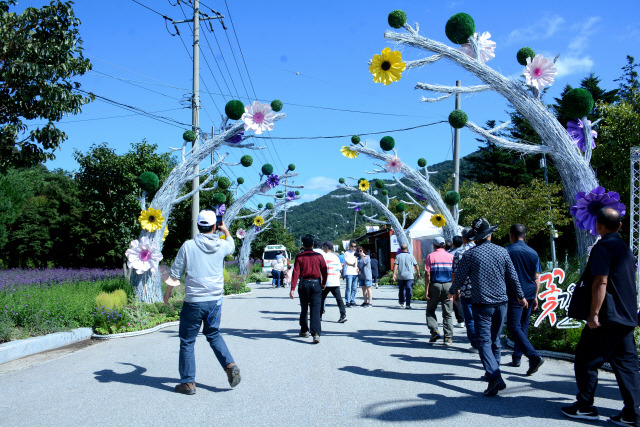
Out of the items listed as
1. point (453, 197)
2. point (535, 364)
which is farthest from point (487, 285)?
point (453, 197)

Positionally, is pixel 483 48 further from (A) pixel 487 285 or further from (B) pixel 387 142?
(B) pixel 387 142

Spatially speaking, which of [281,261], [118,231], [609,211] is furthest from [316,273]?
[281,261]

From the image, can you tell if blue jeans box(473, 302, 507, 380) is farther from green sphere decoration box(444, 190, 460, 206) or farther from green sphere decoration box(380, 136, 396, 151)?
green sphere decoration box(380, 136, 396, 151)

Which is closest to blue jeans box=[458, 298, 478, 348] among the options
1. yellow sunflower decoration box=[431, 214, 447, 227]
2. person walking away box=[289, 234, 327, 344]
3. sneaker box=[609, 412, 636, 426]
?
person walking away box=[289, 234, 327, 344]

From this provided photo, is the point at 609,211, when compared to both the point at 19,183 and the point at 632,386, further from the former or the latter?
the point at 19,183

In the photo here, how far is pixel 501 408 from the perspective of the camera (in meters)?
4.59

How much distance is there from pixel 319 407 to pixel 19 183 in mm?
34124

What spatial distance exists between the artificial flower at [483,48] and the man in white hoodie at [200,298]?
612 centimetres

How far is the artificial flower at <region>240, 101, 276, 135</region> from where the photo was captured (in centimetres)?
1171

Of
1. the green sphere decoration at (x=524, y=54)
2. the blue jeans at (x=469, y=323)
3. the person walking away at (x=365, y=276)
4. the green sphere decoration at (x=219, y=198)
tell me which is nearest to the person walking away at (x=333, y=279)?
the person walking away at (x=365, y=276)

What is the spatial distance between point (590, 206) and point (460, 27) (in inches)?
150

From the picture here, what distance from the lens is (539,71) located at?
8672 millimetres

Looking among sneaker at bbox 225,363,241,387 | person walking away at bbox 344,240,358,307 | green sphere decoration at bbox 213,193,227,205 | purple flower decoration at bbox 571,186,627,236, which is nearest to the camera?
sneaker at bbox 225,363,241,387

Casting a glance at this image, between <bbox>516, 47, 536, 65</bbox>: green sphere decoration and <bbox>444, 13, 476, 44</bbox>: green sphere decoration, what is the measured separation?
1007 millimetres
